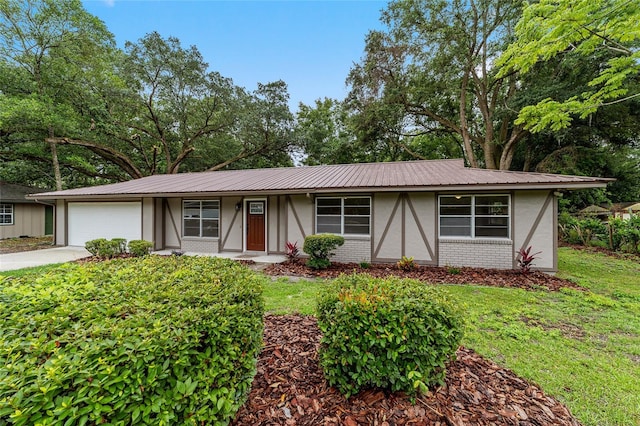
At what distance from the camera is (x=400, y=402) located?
217 cm

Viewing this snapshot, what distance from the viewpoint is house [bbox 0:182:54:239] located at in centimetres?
1436

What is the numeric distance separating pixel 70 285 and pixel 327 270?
5.97 metres

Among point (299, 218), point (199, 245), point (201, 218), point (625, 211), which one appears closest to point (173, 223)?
point (201, 218)

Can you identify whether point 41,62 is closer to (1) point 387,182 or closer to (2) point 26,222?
(2) point 26,222

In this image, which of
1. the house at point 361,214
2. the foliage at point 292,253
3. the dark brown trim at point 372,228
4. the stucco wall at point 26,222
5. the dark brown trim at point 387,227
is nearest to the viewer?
the house at point 361,214

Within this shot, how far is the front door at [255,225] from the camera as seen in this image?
10.1m

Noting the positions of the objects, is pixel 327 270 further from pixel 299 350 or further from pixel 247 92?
pixel 247 92

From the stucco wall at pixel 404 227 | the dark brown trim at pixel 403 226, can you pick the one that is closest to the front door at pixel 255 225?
the stucco wall at pixel 404 227

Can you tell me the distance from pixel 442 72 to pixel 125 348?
1763cm

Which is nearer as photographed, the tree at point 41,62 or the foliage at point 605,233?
the foliage at point 605,233

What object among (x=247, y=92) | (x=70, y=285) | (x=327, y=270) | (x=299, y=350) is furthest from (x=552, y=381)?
(x=247, y=92)

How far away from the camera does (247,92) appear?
Result: 62.4 feet

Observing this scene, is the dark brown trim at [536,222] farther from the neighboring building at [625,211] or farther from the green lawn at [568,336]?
the neighboring building at [625,211]

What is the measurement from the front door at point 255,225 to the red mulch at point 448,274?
2.27 meters
